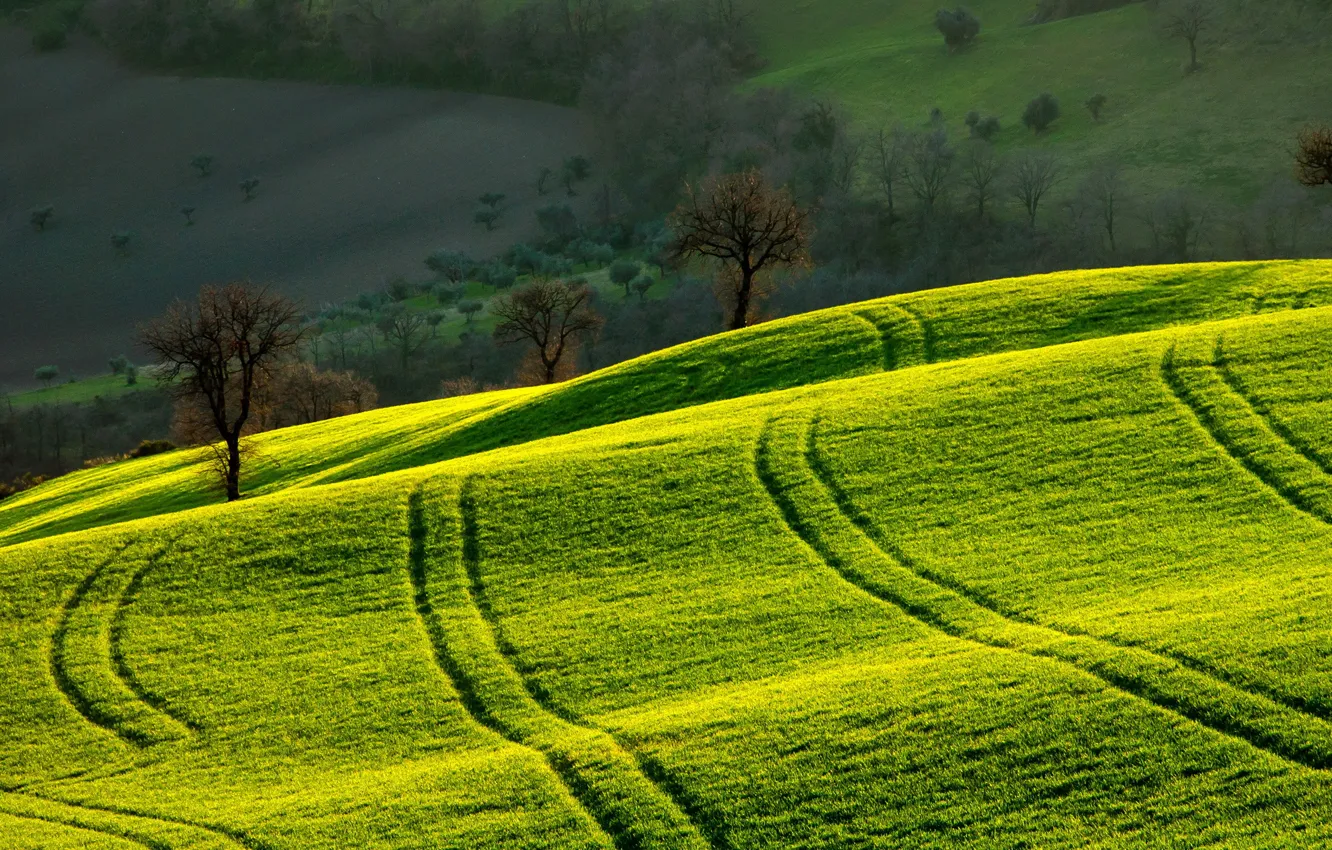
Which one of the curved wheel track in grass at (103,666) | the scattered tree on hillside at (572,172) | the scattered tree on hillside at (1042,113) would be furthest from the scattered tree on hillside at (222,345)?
the scattered tree on hillside at (572,172)

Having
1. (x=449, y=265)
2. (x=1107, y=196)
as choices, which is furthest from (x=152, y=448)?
(x=1107, y=196)

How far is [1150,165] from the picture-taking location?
451 ft

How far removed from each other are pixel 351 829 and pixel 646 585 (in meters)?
11.7

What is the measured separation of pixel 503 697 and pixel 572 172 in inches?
6452

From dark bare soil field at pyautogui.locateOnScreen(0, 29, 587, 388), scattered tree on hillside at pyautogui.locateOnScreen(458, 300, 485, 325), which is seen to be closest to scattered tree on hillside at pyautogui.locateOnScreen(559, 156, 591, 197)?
dark bare soil field at pyautogui.locateOnScreen(0, 29, 587, 388)

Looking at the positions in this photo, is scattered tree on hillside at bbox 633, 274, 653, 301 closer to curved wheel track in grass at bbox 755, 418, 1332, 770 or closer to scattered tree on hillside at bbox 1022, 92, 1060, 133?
scattered tree on hillside at bbox 1022, 92, 1060, 133

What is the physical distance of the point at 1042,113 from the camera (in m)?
150

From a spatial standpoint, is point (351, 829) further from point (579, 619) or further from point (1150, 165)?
point (1150, 165)

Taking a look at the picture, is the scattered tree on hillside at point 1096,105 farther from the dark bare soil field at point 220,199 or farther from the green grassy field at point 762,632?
the green grassy field at point 762,632

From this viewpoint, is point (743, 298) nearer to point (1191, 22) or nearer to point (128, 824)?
point (128, 824)

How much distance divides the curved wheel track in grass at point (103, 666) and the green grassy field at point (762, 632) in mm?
107

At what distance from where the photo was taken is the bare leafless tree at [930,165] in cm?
14975

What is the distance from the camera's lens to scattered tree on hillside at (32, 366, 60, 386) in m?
144

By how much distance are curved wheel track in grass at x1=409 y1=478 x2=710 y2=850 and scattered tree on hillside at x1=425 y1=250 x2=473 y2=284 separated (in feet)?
401
